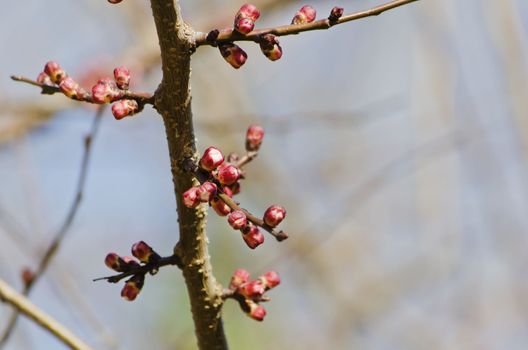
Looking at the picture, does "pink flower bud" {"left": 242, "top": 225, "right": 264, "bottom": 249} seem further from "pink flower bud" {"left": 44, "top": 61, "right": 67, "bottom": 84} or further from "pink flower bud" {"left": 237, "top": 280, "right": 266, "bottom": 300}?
"pink flower bud" {"left": 44, "top": 61, "right": 67, "bottom": 84}

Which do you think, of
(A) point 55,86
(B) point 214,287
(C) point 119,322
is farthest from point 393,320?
(A) point 55,86

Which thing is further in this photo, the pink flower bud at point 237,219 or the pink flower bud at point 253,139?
the pink flower bud at point 253,139

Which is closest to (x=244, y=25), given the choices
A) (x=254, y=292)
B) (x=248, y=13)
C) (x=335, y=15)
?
(x=248, y=13)

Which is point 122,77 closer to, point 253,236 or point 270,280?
point 253,236

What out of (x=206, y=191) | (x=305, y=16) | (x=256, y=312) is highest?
(x=305, y=16)

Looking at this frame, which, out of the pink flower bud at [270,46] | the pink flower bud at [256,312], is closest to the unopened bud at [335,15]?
the pink flower bud at [270,46]

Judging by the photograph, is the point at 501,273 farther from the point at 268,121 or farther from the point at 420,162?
the point at 268,121

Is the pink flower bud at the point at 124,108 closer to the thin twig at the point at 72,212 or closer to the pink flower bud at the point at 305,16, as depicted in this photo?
the pink flower bud at the point at 305,16
